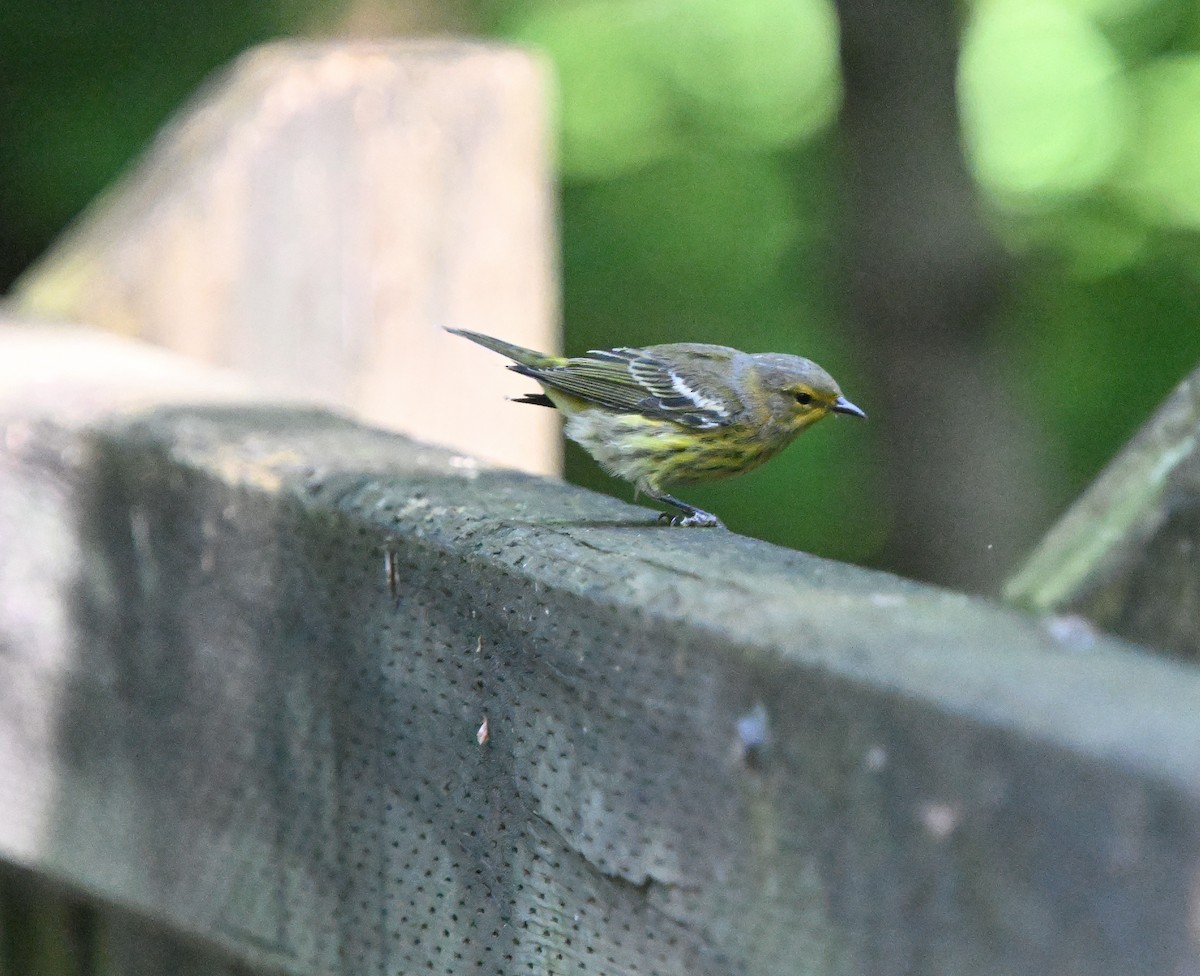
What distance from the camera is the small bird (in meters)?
3.65

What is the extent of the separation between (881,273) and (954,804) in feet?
13.2

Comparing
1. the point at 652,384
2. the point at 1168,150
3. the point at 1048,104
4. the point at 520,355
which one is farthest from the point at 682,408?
the point at 1048,104

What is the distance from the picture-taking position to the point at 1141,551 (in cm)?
166

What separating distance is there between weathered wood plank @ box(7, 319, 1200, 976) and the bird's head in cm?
102

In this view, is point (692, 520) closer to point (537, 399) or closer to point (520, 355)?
point (537, 399)

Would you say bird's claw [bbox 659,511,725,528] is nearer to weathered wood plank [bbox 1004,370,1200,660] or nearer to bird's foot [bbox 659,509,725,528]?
bird's foot [bbox 659,509,725,528]

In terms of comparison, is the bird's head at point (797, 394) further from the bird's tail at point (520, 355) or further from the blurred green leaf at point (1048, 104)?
the blurred green leaf at point (1048, 104)

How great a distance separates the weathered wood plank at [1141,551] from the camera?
5.45 feet

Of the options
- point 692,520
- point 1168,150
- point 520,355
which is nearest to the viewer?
point 692,520

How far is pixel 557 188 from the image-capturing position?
336 inches

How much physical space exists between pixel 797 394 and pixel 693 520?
26.4 inches

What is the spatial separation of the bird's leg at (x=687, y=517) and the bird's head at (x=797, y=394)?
307 millimetres

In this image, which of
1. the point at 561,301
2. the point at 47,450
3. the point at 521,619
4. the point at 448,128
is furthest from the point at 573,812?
the point at 561,301

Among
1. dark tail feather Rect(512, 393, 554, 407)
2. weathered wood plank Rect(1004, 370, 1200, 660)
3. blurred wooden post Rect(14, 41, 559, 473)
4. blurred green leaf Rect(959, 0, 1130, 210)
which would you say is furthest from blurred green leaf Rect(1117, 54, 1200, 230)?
weathered wood plank Rect(1004, 370, 1200, 660)
